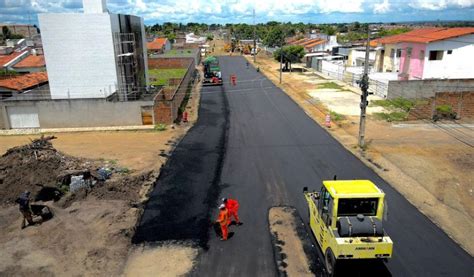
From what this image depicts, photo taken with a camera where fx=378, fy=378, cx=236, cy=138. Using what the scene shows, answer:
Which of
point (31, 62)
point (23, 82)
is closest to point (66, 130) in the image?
point (23, 82)

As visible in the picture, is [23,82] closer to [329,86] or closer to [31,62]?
[31,62]

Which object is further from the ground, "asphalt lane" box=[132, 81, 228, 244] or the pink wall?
the pink wall

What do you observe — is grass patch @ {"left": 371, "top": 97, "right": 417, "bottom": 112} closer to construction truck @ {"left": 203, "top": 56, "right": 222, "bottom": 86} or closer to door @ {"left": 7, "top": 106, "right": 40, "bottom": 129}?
construction truck @ {"left": 203, "top": 56, "right": 222, "bottom": 86}

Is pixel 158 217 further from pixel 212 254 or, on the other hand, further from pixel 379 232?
pixel 379 232

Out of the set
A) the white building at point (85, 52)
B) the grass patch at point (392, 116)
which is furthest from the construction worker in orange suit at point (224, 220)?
the white building at point (85, 52)

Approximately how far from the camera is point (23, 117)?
29594 millimetres

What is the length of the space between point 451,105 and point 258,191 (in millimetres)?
21128

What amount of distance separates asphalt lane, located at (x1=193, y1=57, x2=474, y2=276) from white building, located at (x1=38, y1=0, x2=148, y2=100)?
1069cm

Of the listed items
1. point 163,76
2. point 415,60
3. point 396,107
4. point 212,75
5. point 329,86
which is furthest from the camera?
point 163,76

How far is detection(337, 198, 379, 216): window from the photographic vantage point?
1042cm

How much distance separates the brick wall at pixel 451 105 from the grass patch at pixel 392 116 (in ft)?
2.83

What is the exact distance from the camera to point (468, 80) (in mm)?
35469

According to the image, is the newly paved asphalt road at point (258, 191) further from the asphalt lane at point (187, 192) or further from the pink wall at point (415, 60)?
the pink wall at point (415, 60)

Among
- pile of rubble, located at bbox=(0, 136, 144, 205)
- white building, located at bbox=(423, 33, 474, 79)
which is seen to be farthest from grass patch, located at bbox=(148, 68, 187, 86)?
white building, located at bbox=(423, 33, 474, 79)
